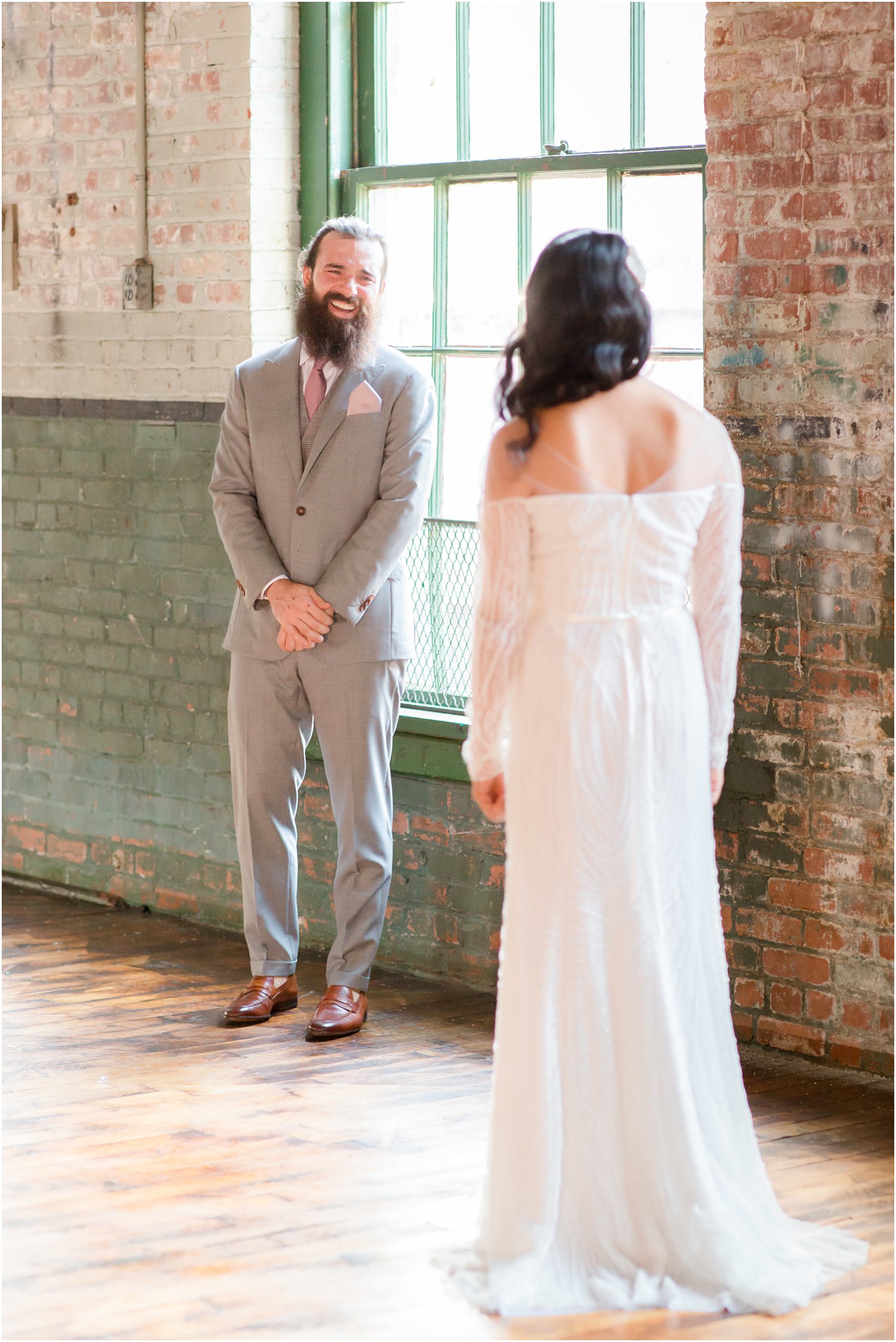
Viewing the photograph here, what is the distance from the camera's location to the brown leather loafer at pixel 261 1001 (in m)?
4.39

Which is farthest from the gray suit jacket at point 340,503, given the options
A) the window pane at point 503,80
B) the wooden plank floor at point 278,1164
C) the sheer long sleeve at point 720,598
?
the sheer long sleeve at point 720,598

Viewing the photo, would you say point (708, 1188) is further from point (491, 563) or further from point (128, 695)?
point (128, 695)

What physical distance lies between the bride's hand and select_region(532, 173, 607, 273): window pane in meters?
1.85

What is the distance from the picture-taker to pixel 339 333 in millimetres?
4320

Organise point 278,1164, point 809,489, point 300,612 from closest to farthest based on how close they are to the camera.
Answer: point 278,1164, point 809,489, point 300,612

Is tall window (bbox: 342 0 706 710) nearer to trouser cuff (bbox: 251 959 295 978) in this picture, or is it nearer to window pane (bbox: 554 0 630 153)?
window pane (bbox: 554 0 630 153)

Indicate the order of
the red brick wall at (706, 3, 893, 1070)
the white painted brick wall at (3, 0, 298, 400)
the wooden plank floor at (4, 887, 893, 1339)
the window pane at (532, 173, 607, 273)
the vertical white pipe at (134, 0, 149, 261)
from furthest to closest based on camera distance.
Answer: the vertical white pipe at (134, 0, 149, 261) < the white painted brick wall at (3, 0, 298, 400) < the window pane at (532, 173, 607, 273) < the red brick wall at (706, 3, 893, 1070) < the wooden plank floor at (4, 887, 893, 1339)

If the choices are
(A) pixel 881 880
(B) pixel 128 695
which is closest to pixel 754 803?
(A) pixel 881 880

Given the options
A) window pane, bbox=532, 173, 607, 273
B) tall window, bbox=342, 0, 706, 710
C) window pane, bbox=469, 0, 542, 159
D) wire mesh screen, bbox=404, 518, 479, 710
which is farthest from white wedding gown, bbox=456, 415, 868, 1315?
window pane, bbox=469, 0, 542, 159

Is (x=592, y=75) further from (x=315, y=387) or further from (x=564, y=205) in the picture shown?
(x=315, y=387)

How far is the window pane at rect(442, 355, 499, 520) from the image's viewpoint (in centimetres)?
478

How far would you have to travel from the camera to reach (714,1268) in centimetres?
284

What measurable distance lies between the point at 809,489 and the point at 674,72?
1085 millimetres

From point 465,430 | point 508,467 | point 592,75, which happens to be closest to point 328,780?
point 465,430
